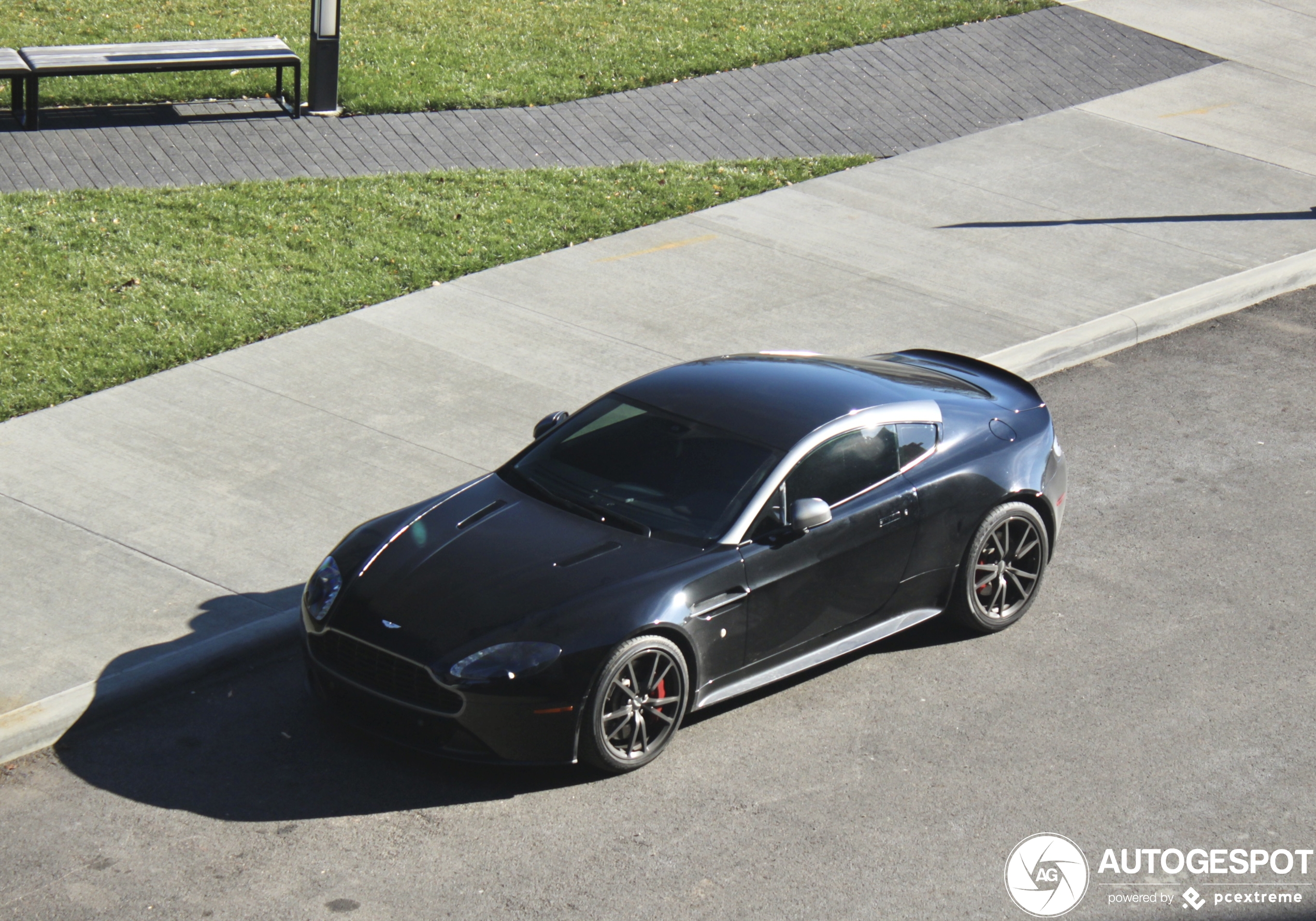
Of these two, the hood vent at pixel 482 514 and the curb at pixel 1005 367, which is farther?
the hood vent at pixel 482 514

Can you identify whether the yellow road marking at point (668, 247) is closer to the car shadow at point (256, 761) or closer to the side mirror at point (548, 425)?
the side mirror at point (548, 425)

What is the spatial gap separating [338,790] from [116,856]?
2.95 feet

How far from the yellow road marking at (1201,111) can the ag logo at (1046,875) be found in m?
12.8

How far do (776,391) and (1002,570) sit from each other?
1480 mm

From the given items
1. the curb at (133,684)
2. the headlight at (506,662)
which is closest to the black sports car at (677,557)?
the headlight at (506,662)

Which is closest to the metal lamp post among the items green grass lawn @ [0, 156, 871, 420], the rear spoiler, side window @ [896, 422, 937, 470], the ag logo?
green grass lawn @ [0, 156, 871, 420]

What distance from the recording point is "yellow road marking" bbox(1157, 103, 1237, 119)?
1706cm

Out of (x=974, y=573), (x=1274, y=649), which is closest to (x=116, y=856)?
(x=974, y=573)

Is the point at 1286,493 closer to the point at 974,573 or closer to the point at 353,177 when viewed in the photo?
the point at 974,573

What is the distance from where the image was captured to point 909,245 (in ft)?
43.1

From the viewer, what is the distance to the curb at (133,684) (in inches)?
257

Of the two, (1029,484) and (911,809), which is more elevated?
(1029,484)

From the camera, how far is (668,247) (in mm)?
12883

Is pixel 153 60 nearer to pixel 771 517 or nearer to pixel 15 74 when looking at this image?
pixel 15 74
